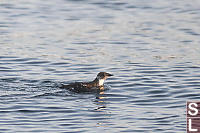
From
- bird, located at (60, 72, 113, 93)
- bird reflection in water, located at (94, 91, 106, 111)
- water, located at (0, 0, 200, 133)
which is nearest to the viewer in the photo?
water, located at (0, 0, 200, 133)

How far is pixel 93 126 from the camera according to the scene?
12586 millimetres

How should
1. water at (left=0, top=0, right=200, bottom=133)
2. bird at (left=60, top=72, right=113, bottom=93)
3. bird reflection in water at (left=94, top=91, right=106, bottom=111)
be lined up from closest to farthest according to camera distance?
water at (left=0, top=0, right=200, bottom=133), bird reflection in water at (left=94, top=91, right=106, bottom=111), bird at (left=60, top=72, right=113, bottom=93)

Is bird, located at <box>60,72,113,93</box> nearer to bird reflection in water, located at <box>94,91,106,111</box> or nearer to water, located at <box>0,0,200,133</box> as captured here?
water, located at <box>0,0,200,133</box>

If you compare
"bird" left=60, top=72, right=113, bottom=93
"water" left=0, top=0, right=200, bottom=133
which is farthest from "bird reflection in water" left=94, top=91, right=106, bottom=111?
"bird" left=60, top=72, right=113, bottom=93

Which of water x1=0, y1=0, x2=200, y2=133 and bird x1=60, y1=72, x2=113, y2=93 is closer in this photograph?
water x1=0, y1=0, x2=200, y2=133

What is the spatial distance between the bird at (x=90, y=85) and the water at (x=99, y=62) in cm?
25

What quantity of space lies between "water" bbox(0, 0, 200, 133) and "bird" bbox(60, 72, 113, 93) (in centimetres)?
25

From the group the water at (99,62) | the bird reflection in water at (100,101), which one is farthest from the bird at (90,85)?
the bird reflection in water at (100,101)

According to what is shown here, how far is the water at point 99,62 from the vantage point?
13211 mm

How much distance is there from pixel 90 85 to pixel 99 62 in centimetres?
324

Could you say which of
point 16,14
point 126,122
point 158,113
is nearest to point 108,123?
point 126,122

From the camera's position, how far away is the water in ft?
43.3

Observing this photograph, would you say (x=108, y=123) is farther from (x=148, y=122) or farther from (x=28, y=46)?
(x=28, y=46)

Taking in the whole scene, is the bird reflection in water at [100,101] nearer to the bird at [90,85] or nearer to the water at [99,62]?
the water at [99,62]
